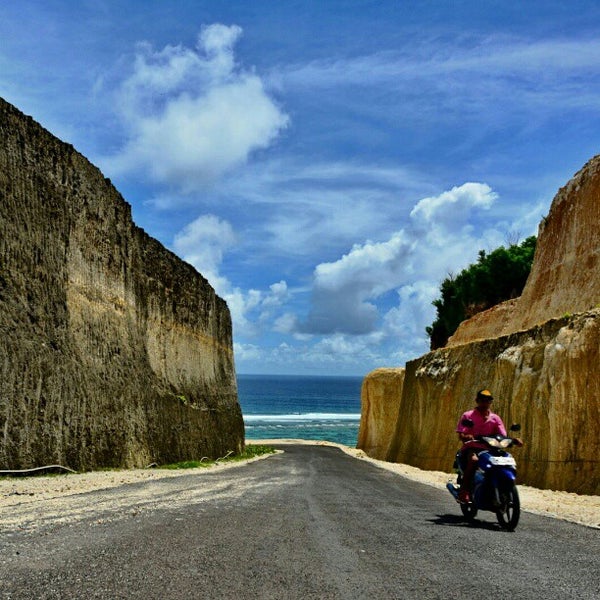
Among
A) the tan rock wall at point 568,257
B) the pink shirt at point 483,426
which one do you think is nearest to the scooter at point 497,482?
the pink shirt at point 483,426

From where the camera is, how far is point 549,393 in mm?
17359

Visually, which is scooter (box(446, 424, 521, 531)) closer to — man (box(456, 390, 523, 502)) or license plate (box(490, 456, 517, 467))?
license plate (box(490, 456, 517, 467))

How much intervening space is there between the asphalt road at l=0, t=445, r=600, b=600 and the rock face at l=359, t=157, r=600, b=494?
19.2 feet

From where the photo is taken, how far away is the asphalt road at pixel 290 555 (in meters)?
5.41

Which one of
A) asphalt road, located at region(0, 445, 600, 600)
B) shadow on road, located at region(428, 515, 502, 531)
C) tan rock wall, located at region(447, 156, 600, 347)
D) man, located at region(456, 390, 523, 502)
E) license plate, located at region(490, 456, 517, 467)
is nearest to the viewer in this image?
asphalt road, located at region(0, 445, 600, 600)

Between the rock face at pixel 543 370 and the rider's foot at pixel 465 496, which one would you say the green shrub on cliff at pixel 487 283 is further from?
the rider's foot at pixel 465 496

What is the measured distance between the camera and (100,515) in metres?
8.94

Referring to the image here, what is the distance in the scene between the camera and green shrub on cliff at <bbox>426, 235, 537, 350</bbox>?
184 ft

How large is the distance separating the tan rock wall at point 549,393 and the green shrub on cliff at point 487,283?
29.8m

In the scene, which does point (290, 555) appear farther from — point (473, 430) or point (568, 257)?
point (568, 257)

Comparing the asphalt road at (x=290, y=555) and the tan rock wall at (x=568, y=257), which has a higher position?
the tan rock wall at (x=568, y=257)

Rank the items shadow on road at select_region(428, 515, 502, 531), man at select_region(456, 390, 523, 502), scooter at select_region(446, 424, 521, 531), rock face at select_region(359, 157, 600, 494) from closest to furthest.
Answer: scooter at select_region(446, 424, 521, 531)
shadow on road at select_region(428, 515, 502, 531)
man at select_region(456, 390, 523, 502)
rock face at select_region(359, 157, 600, 494)

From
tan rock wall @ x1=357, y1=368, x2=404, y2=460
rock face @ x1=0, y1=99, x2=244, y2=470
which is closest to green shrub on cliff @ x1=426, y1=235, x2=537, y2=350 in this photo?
tan rock wall @ x1=357, y1=368, x2=404, y2=460

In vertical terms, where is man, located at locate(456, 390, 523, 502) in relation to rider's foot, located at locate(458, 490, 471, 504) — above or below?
above
